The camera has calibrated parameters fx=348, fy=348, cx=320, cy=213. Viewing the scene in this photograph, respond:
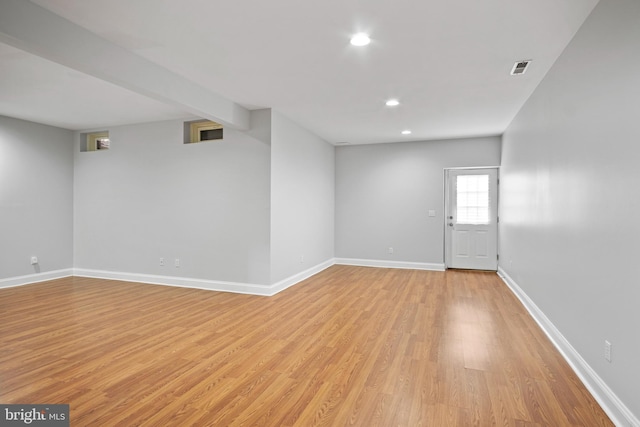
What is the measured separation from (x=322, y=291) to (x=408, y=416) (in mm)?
3257

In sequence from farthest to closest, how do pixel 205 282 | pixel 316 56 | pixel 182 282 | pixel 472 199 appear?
pixel 472 199 → pixel 182 282 → pixel 205 282 → pixel 316 56

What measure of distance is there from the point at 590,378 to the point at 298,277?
4.17 m

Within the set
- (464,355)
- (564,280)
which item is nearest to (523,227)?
(564,280)

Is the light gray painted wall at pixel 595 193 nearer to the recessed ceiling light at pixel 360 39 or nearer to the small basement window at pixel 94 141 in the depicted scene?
the recessed ceiling light at pixel 360 39

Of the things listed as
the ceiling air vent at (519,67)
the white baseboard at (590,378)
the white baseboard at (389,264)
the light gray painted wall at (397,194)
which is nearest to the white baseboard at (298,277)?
the white baseboard at (389,264)

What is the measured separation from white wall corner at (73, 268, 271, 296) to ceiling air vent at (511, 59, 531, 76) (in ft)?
13.1

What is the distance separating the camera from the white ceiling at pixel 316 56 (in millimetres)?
2471

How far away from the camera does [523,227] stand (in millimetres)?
4605

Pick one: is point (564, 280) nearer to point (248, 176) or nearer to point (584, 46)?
point (584, 46)

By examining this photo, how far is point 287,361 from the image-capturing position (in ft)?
9.48

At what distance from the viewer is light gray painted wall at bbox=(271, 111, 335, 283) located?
519cm

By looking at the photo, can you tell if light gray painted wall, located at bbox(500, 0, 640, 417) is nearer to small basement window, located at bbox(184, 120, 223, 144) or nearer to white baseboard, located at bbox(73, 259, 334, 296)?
white baseboard, located at bbox(73, 259, 334, 296)

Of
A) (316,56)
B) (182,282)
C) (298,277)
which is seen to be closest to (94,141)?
(182,282)

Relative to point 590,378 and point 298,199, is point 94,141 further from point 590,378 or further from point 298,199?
point 590,378
